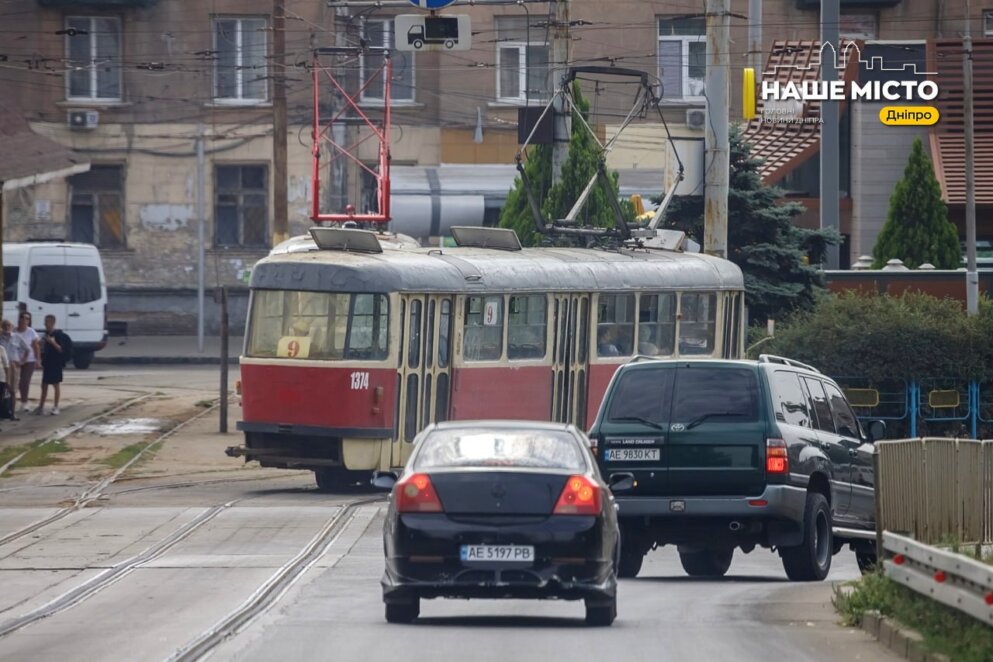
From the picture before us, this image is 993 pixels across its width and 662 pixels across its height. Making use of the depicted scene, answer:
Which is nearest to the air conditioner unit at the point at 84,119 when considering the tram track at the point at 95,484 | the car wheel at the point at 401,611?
the tram track at the point at 95,484

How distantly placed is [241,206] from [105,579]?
36.3m

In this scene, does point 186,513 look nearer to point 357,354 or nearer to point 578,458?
point 357,354

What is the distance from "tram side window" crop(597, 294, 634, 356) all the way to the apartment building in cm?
2488

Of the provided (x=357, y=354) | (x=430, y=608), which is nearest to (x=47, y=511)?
(x=357, y=354)

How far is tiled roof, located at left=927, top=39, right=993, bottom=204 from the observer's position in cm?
4275

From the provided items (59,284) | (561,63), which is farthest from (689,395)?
(59,284)

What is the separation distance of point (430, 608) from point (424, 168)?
33599mm

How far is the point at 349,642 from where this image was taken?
11359 millimetres

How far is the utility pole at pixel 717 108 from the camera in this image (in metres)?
25.5

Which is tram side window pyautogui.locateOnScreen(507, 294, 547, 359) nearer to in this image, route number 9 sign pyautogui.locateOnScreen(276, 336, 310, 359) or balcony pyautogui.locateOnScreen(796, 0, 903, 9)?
route number 9 sign pyautogui.locateOnScreen(276, 336, 310, 359)

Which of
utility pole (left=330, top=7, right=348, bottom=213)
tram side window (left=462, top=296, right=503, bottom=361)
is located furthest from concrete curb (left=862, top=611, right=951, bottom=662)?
utility pole (left=330, top=7, right=348, bottom=213)

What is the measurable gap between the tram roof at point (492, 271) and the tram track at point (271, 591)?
2580 millimetres

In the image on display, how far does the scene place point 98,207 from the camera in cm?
5094

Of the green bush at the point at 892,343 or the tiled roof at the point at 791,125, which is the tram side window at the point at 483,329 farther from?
the tiled roof at the point at 791,125
